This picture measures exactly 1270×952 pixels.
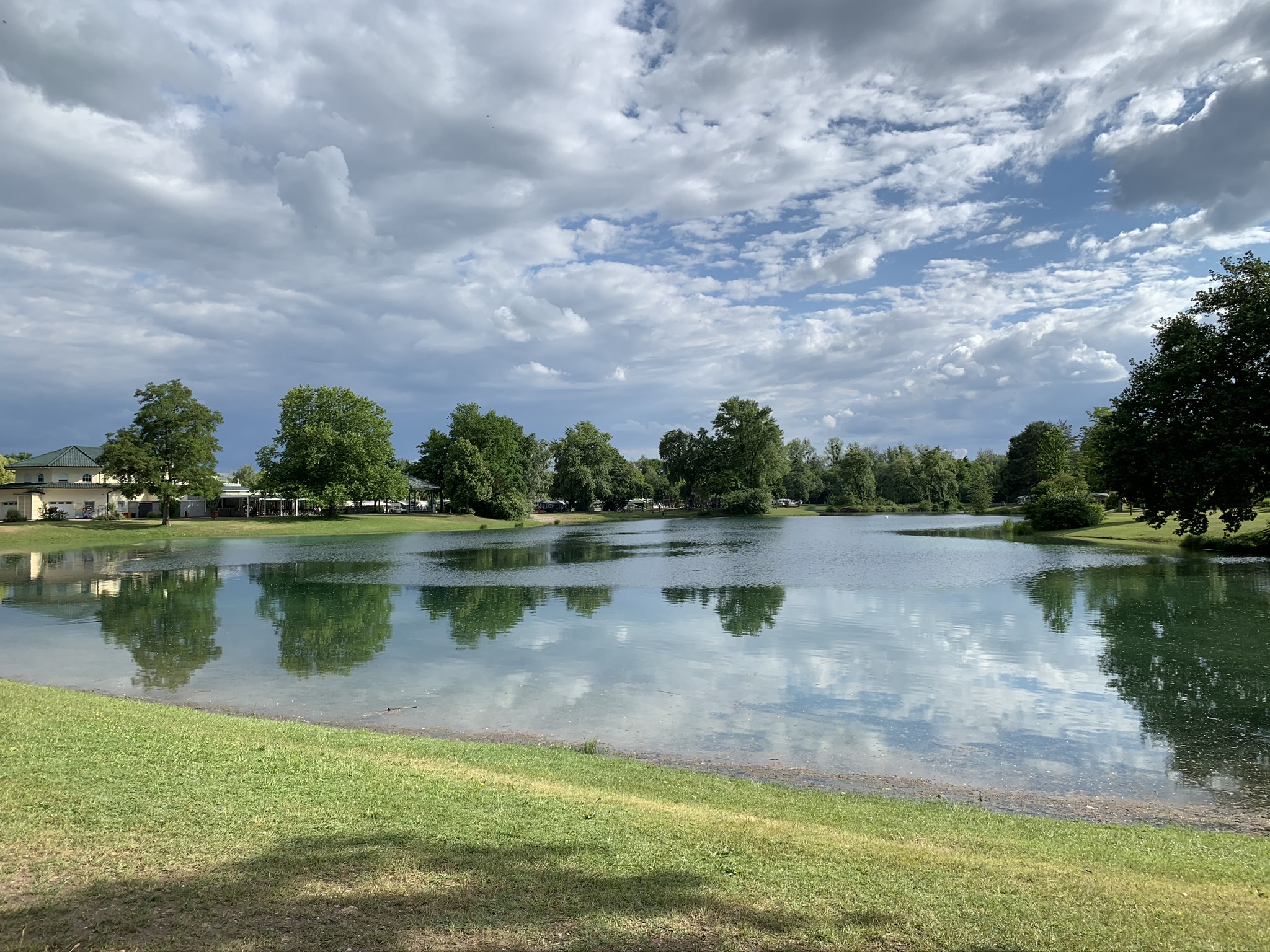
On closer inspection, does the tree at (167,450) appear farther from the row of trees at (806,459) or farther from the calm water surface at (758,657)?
the calm water surface at (758,657)

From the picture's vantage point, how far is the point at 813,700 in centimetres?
1419

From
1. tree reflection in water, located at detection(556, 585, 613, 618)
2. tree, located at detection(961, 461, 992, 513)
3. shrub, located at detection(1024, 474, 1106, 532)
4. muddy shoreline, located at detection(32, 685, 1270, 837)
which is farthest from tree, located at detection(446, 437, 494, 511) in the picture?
muddy shoreline, located at detection(32, 685, 1270, 837)

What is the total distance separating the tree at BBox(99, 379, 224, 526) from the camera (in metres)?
67.4

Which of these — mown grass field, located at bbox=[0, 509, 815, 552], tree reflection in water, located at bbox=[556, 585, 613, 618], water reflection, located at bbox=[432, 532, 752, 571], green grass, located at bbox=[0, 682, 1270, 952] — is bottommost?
tree reflection in water, located at bbox=[556, 585, 613, 618]

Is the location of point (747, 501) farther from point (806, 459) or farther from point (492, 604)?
point (492, 604)

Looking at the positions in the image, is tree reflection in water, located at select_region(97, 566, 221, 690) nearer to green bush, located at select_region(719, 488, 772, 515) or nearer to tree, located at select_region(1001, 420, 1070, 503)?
green bush, located at select_region(719, 488, 772, 515)

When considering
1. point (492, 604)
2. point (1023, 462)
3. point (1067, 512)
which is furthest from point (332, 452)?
point (1023, 462)

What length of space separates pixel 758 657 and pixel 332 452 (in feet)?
241

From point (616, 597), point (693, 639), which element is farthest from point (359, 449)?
point (693, 639)

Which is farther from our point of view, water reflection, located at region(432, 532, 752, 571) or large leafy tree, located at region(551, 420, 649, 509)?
large leafy tree, located at region(551, 420, 649, 509)

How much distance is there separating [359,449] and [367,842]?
80.4 m

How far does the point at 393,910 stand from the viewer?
474 centimetres

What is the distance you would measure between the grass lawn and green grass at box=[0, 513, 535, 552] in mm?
60507

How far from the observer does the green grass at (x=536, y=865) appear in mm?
4574
